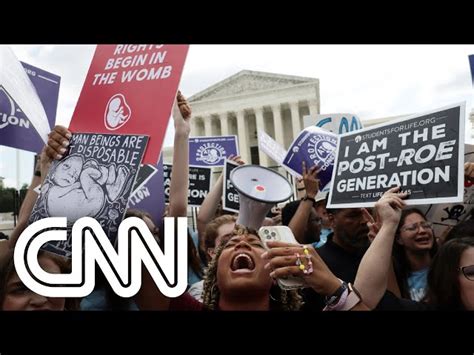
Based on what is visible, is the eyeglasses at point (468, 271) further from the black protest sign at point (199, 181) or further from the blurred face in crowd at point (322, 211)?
the black protest sign at point (199, 181)

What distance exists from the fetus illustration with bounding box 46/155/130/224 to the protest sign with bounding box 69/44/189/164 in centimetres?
26

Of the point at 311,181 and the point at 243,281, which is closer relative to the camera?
the point at 243,281

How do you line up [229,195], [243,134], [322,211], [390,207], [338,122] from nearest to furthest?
1. [390,207]
2. [229,195]
3. [322,211]
4. [338,122]
5. [243,134]

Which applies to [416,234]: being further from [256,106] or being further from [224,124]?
[224,124]

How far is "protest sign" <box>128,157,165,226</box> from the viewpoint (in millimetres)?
3303

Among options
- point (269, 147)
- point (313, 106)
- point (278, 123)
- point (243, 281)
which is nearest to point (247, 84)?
point (278, 123)

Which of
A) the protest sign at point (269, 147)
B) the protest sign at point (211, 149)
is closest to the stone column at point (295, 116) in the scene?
the protest sign at point (269, 147)

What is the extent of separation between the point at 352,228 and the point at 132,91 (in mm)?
1871

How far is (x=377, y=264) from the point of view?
2264 millimetres

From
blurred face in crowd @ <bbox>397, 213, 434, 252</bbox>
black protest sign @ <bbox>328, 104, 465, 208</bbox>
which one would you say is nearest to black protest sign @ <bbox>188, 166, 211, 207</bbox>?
black protest sign @ <bbox>328, 104, 465, 208</bbox>

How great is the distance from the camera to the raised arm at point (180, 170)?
2846 millimetres

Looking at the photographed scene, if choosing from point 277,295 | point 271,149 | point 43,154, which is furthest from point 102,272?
point 271,149

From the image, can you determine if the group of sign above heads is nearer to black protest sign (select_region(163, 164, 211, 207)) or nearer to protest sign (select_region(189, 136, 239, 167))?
black protest sign (select_region(163, 164, 211, 207))

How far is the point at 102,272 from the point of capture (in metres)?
2.86
